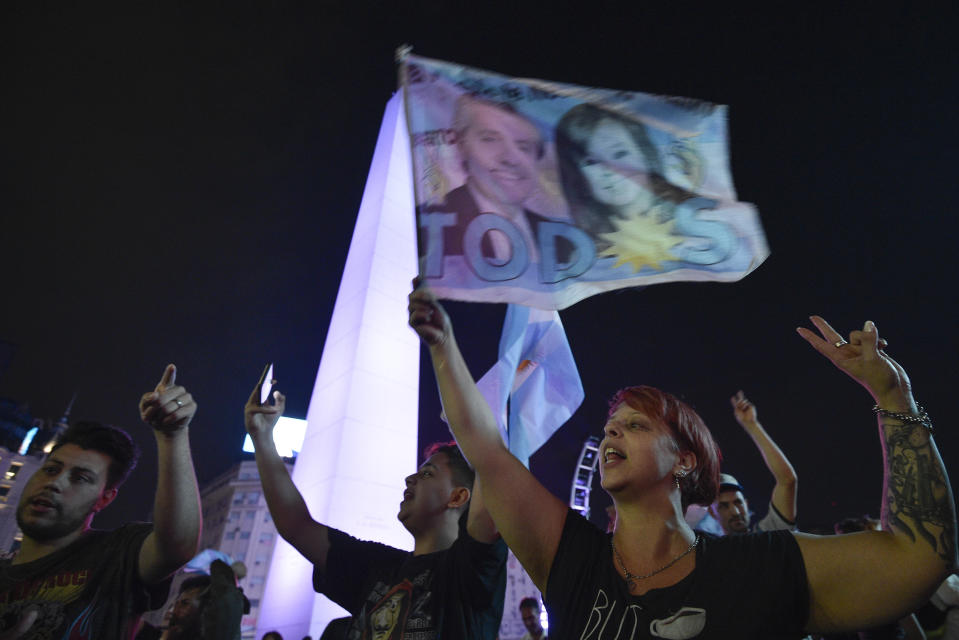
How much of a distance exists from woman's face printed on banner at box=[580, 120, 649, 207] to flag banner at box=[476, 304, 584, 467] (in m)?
1.10

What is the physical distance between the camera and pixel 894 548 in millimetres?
1618

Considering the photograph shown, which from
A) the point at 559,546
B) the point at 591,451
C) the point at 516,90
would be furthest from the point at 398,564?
the point at 591,451

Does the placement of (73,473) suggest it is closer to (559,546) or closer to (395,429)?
(559,546)

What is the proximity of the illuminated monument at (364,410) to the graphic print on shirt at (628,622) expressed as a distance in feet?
20.3

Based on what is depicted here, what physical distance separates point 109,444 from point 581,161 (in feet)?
10.4

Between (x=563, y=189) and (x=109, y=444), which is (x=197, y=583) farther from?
(x=563, y=189)

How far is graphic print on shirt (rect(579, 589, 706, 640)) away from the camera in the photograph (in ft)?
5.38

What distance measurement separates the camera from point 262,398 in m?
3.17

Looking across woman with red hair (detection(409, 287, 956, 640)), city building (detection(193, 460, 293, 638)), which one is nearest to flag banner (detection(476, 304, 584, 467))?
woman with red hair (detection(409, 287, 956, 640))

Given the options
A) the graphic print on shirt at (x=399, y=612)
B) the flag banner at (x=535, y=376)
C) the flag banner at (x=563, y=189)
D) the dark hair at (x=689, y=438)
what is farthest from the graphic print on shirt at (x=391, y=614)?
the flag banner at (x=535, y=376)

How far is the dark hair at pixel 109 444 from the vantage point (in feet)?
Result: 9.37

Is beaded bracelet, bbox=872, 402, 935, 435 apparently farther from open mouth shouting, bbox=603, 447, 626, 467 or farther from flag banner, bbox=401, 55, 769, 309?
flag banner, bbox=401, 55, 769, 309

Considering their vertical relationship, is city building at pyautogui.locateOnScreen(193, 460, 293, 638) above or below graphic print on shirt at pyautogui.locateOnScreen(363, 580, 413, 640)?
above

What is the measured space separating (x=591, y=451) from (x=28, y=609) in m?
27.9
